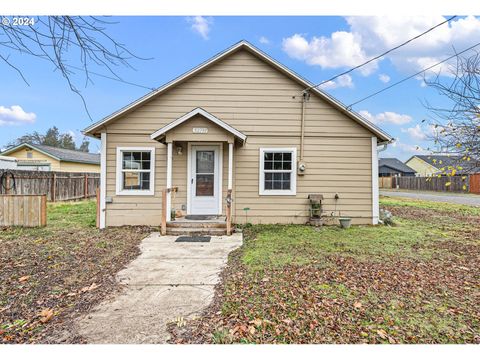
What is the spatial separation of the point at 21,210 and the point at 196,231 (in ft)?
16.6

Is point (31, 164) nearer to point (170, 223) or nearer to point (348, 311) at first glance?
point (170, 223)

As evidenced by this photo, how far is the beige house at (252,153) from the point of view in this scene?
8039 mm

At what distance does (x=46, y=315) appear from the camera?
3.00m

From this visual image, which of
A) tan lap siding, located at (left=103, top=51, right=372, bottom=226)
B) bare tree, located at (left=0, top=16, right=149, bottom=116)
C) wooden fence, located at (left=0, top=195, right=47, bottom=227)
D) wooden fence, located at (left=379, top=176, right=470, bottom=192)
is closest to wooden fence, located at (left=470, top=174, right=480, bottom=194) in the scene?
wooden fence, located at (left=379, top=176, right=470, bottom=192)

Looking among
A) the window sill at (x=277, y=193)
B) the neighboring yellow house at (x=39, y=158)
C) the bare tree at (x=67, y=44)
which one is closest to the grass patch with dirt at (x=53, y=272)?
the bare tree at (x=67, y=44)

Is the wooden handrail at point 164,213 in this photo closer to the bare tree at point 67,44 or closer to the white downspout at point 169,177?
the white downspout at point 169,177

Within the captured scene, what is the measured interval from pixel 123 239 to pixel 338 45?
714 centimetres

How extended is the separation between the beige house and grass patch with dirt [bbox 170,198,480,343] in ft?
6.45

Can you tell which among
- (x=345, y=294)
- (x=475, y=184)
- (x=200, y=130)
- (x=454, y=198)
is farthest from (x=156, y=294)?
(x=475, y=184)

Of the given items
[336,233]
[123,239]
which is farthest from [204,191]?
[336,233]

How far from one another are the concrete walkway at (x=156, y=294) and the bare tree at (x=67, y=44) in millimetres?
2165

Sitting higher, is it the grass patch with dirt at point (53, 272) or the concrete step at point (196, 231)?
the concrete step at point (196, 231)

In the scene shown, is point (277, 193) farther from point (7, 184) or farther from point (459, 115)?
point (7, 184)

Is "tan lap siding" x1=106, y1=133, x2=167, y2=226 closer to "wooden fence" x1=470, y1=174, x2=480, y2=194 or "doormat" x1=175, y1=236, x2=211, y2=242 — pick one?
"doormat" x1=175, y1=236, x2=211, y2=242
